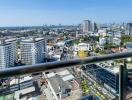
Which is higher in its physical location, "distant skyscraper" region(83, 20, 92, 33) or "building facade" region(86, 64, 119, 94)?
"building facade" region(86, 64, 119, 94)

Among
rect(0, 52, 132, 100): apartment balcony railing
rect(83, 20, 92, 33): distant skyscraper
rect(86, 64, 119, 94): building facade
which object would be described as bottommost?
rect(83, 20, 92, 33): distant skyscraper

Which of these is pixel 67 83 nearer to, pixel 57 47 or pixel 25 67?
pixel 25 67

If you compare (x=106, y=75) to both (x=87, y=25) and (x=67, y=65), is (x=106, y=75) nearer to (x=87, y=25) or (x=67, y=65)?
(x=67, y=65)

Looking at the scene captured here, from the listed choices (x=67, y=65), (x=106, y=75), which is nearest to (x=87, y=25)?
(x=106, y=75)

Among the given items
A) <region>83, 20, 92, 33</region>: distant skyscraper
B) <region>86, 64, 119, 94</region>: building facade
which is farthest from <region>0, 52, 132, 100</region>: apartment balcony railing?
<region>83, 20, 92, 33</region>: distant skyscraper

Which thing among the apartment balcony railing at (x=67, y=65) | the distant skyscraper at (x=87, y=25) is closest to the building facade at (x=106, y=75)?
the apartment balcony railing at (x=67, y=65)

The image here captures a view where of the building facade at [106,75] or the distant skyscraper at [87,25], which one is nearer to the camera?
the building facade at [106,75]

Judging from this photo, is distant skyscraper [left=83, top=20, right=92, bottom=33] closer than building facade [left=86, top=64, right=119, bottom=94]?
No

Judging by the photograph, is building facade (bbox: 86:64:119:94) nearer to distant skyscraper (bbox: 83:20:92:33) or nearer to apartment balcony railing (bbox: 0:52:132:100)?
apartment balcony railing (bbox: 0:52:132:100)

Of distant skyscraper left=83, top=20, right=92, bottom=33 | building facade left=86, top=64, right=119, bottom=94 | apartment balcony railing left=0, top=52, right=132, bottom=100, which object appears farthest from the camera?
distant skyscraper left=83, top=20, right=92, bottom=33

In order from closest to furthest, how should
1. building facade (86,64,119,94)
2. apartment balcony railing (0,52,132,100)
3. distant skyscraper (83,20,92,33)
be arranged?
apartment balcony railing (0,52,132,100) < building facade (86,64,119,94) < distant skyscraper (83,20,92,33)

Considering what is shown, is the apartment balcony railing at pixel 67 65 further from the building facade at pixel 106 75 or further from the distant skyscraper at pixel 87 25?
the distant skyscraper at pixel 87 25
